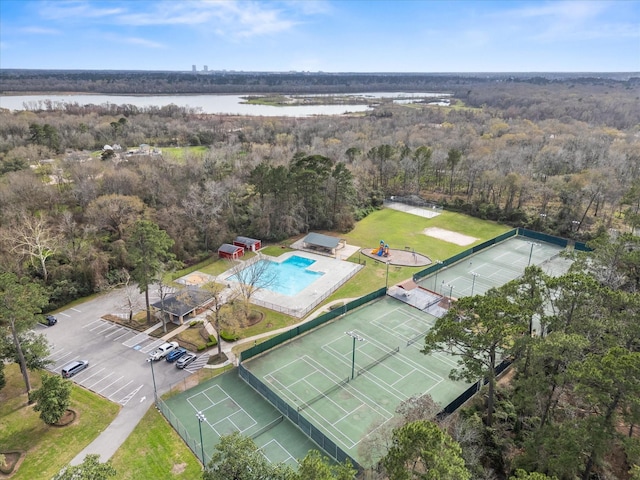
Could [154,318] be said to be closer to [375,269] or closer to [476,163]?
[375,269]

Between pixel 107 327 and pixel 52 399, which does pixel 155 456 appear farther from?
pixel 107 327

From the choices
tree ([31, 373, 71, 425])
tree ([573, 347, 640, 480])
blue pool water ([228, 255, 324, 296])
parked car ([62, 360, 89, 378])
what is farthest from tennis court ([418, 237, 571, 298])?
tree ([31, 373, 71, 425])

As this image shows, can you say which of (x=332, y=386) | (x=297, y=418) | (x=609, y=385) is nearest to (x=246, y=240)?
(x=332, y=386)

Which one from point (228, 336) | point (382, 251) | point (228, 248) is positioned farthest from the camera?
point (382, 251)

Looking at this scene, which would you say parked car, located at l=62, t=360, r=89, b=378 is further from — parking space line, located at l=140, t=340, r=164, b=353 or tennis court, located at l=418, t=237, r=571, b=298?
tennis court, located at l=418, t=237, r=571, b=298

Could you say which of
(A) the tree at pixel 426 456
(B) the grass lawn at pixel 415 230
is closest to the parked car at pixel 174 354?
(A) the tree at pixel 426 456

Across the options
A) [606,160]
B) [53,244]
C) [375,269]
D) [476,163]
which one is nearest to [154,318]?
[53,244]
